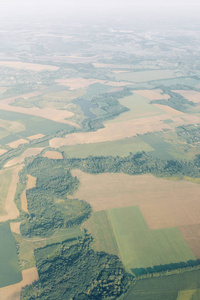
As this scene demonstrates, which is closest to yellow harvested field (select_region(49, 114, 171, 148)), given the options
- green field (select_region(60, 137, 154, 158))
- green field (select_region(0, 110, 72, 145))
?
green field (select_region(60, 137, 154, 158))

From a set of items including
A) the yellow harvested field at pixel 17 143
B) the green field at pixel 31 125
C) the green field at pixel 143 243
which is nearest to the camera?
the green field at pixel 143 243

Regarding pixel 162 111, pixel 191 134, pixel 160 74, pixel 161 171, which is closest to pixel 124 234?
pixel 161 171

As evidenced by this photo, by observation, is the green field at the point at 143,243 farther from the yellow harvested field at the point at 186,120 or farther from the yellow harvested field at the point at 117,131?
the yellow harvested field at the point at 186,120

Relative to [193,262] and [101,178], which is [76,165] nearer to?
[101,178]

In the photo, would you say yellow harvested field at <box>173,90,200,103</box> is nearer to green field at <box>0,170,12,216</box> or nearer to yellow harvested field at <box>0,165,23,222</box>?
yellow harvested field at <box>0,165,23,222</box>

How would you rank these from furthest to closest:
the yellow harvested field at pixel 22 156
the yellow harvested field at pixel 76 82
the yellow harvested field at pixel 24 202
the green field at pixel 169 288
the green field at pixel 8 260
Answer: the yellow harvested field at pixel 76 82 → the yellow harvested field at pixel 22 156 → the yellow harvested field at pixel 24 202 → the green field at pixel 8 260 → the green field at pixel 169 288

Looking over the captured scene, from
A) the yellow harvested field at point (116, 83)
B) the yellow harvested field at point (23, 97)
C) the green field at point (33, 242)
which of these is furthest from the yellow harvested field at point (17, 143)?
the yellow harvested field at point (116, 83)
